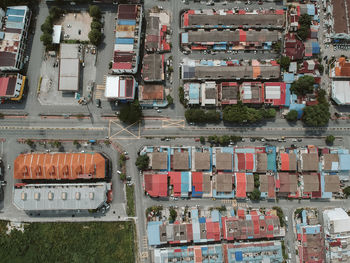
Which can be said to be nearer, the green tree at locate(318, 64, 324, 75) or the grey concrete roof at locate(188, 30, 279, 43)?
the grey concrete roof at locate(188, 30, 279, 43)

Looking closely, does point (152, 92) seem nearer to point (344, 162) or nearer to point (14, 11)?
point (14, 11)

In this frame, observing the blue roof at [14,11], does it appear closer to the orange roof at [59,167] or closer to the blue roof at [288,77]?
the orange roof at [59,167]

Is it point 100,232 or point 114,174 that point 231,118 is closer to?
point 114,174

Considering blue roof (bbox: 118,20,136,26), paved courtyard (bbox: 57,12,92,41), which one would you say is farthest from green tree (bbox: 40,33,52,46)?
blue roof (bbox: 118,20,136,26)

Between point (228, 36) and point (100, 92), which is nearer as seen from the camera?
point (228, 36)

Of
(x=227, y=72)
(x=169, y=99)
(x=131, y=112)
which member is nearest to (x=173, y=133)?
(x=169, y=99)

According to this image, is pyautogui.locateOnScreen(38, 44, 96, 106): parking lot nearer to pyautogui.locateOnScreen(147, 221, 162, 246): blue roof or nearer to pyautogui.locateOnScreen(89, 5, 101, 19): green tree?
pyautogui.locateOnScreen(89, 5, 101, 19): green tree
